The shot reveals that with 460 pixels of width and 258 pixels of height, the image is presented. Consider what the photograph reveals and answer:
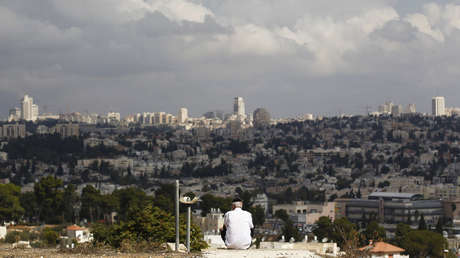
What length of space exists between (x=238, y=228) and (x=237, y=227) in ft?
0.06

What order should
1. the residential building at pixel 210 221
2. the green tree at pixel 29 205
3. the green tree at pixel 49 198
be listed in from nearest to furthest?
the residential building at pixel 210 221 < the green tree at pixel 49 198 < the green tree at pixel 29 205

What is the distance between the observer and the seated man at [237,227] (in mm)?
12883

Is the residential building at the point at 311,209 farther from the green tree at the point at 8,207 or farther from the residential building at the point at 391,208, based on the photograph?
the green tree at the point at 8,207

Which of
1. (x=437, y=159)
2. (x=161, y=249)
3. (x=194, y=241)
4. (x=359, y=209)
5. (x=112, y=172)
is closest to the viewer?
(x=161, y=249)

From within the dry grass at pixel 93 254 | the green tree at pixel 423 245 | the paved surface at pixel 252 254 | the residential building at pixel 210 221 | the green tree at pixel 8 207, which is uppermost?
the paved surface at pixel 252 254

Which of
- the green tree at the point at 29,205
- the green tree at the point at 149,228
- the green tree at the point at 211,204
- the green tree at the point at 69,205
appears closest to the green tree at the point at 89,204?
the green tree at the point at 69,205

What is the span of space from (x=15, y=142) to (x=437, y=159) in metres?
73.7

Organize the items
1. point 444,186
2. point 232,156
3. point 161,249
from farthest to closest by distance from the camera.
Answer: point 232,156, point 444,186, point 161,249

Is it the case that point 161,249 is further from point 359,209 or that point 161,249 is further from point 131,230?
point 359,209

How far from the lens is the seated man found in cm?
1288

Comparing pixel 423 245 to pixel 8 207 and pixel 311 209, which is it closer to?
pixel 8 207

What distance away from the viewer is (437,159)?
565 ft

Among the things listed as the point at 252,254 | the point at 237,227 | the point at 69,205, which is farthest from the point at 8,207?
the point at 237,227

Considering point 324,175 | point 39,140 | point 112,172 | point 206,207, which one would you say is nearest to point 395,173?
point 324,175
